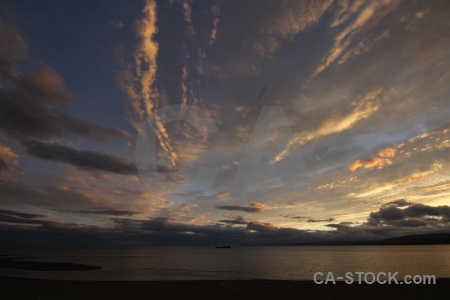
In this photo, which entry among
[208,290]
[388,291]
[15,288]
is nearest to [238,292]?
[208,290]

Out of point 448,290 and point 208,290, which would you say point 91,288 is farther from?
point 448,290

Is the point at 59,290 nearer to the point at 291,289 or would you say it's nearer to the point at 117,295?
the point at 117,295

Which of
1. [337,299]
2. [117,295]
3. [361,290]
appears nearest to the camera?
[337,299]

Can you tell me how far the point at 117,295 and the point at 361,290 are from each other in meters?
25.0

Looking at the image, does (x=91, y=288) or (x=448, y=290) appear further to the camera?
(x=91, y=288)

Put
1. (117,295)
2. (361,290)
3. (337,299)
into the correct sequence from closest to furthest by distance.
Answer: (337,299) → (117,295) → (361,290)

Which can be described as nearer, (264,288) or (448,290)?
(448,290)

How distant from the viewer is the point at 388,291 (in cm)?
2873

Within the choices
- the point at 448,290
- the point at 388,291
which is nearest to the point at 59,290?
the point at 388,291

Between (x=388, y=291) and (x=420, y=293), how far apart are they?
107 inches

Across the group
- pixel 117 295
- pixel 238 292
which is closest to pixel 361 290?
pixel 238 292

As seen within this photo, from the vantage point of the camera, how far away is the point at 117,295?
27.7 metres

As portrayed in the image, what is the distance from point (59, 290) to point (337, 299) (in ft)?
92.8

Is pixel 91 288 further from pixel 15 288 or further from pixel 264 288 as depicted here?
pixel 264 288
